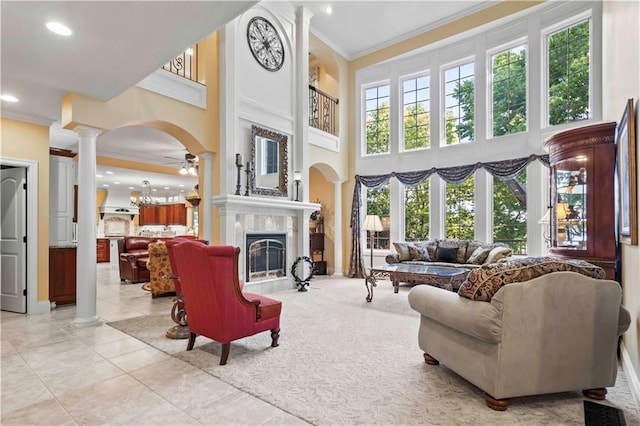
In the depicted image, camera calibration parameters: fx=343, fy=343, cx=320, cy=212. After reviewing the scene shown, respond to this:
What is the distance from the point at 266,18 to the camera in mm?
6590

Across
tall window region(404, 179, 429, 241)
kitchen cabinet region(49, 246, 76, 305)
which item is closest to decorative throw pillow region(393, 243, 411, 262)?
tall window region(404, 179, 429, 241)

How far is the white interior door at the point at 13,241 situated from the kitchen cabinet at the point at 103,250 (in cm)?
858

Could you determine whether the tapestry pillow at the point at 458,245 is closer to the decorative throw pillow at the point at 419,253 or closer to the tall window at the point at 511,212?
the decorative throw pillow at the point at 419,253

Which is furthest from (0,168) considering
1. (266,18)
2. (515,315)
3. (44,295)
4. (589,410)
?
(589,410)

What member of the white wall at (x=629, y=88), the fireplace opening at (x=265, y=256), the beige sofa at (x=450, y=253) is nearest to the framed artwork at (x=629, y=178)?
the white wall at (x=629, y=88)

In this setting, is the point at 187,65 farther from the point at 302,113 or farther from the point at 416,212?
the point at 416,212

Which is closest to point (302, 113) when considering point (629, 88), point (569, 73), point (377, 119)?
point (377, 119)

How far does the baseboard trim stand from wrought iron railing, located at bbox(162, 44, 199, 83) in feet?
20.0

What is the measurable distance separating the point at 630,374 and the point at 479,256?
12.7ft

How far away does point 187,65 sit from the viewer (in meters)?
5.89

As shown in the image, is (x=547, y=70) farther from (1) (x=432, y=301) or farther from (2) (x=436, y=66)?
(1) (x=432, y=301)

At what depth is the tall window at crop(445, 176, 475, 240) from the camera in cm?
726

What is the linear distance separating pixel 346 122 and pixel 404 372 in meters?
7.15

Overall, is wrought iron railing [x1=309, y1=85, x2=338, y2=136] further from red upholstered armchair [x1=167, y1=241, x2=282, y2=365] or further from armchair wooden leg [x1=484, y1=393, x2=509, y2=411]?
armchair wooden leg [x1=484, y1=393, x2=509, y2=411]
